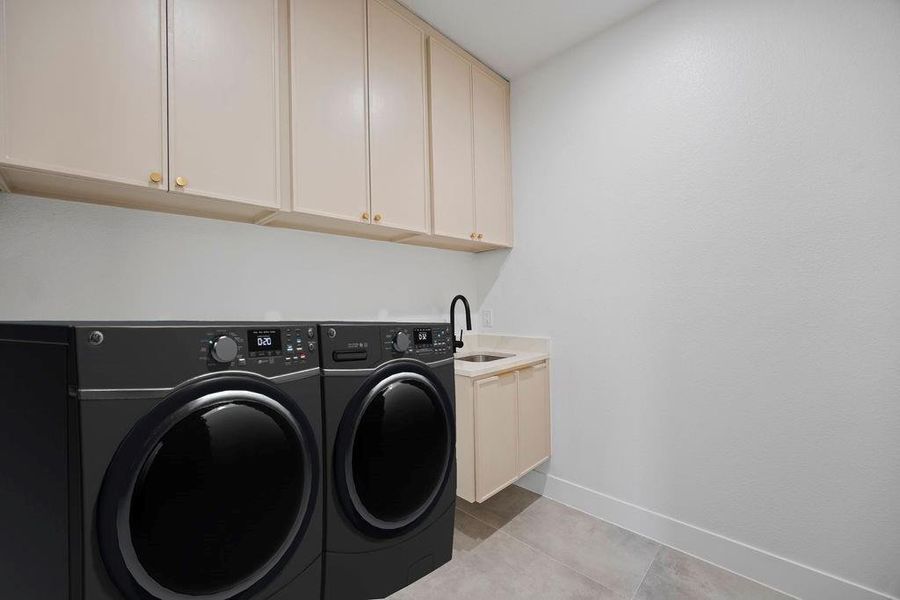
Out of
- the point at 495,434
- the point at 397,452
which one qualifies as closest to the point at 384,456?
the point at 397,452

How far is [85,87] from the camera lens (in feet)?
3.30

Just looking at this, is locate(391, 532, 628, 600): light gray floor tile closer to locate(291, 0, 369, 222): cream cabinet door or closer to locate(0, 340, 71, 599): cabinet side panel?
locate(0, 340, 71, 599): cabinet side panel

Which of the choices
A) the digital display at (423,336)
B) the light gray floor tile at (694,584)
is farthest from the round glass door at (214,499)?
the light gray floor tile at (694,584)

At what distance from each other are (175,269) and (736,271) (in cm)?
250

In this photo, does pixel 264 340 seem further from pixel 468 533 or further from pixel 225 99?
pixel 468 533

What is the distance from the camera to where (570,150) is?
7.33 ft

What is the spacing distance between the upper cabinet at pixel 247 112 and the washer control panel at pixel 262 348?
2.10 ft

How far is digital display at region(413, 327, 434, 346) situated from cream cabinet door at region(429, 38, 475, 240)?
82 cm

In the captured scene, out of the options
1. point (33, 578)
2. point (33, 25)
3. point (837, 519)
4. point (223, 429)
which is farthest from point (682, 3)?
point (33, 578)

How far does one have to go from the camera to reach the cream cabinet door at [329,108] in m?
1.43

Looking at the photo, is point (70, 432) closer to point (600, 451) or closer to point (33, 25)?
point (33, 25)

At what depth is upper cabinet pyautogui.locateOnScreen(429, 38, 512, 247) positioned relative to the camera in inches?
78.6

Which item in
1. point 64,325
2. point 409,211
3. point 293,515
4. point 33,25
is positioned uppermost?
point 33,25

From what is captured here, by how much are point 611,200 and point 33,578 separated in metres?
2.53
